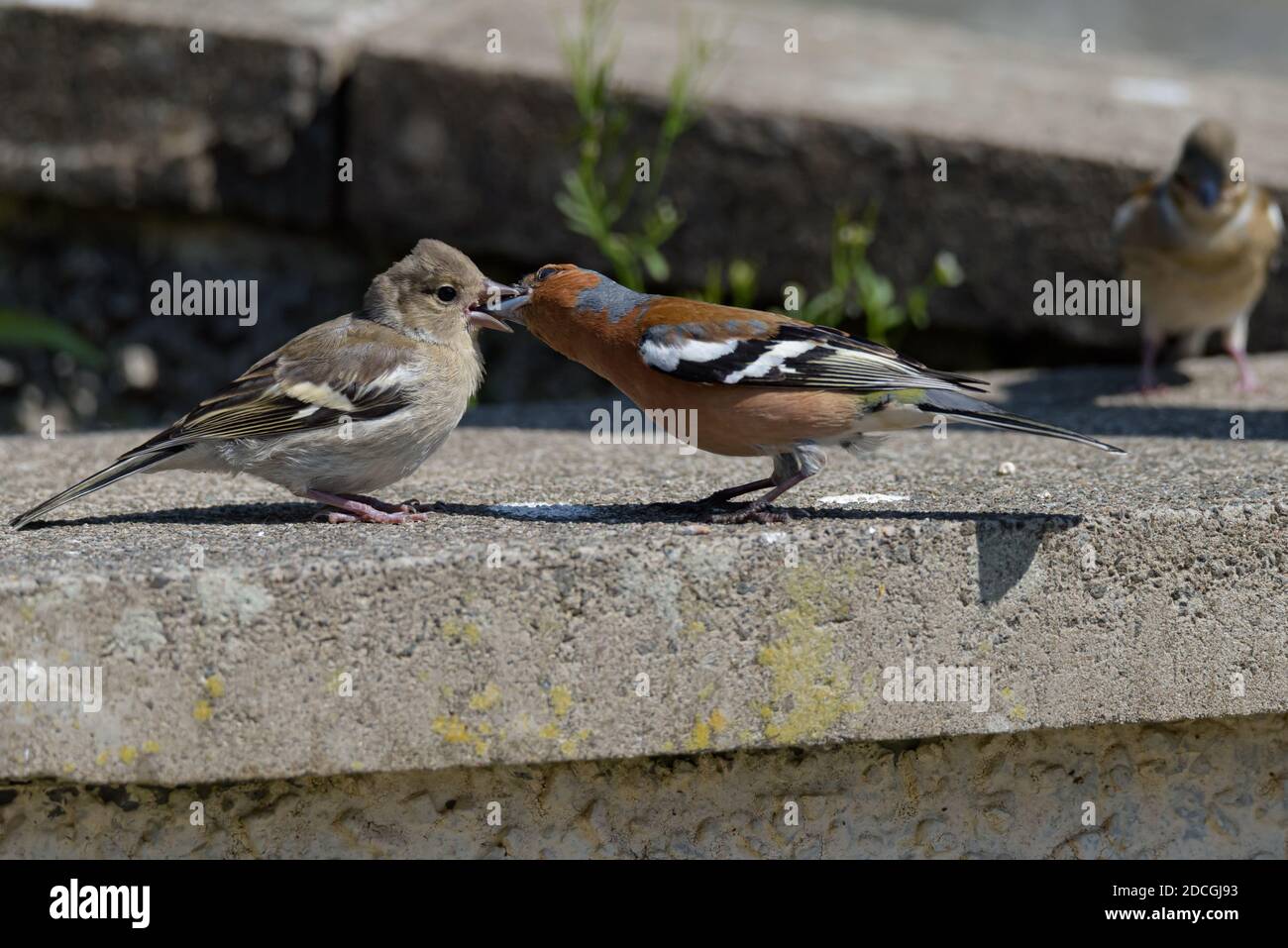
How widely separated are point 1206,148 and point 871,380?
2.82m

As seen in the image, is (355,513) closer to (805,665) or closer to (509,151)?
(805,665)

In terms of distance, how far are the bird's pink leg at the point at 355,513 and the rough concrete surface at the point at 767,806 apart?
2.00 ft

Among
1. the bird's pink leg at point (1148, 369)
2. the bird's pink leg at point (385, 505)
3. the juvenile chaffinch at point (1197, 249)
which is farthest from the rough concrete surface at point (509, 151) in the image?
the bird's pink leg at point (385, 505)

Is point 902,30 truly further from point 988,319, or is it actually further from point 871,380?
point 871,380

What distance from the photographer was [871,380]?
327 cm

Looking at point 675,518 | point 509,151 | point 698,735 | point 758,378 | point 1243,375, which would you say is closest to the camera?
point 698,735

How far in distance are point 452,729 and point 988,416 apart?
1262 millimetres

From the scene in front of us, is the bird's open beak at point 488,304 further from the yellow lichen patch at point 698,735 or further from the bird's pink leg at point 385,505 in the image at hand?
the yellow lichen patch at point 698,735

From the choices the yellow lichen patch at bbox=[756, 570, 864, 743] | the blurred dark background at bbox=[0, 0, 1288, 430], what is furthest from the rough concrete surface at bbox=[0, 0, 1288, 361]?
the yellow lichen patch at bbox=[756, 570, 864, 743]

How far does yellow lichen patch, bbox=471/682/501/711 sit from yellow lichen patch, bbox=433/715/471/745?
4 cm

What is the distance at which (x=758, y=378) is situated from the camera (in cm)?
325

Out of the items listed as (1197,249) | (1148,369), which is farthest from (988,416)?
(1197,249)

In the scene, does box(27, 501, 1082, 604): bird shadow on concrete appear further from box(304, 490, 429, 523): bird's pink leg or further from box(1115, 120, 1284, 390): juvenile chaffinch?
box(1115, 120, 1284, 390): juvenile chaffinch

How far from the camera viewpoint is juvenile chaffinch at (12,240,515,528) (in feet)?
11.1
